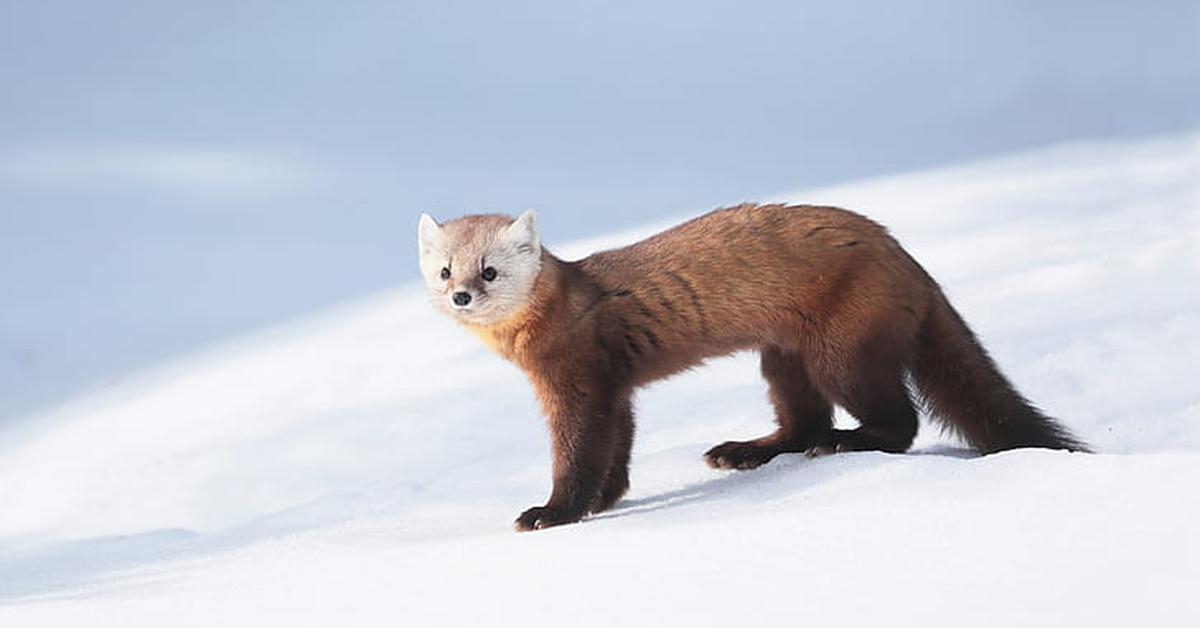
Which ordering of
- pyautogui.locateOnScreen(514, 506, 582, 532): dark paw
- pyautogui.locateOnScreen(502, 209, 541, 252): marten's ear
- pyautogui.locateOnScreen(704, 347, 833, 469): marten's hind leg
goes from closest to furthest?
pyautogui.locateOnScreen(514, 506, 582, 532): dark paw < pyautogui.locateOnScreen(502, 209, 541, 252): marten's ear < pyautogui.locateOnScreen(704, 347, 833, 469): marten's hind leg

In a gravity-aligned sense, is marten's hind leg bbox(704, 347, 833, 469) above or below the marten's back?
below

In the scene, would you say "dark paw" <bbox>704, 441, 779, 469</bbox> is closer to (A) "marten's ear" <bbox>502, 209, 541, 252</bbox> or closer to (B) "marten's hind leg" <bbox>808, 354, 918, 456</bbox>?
(B) "marten's hind leg" <bbox>808, 354, 918, 456</bbox>

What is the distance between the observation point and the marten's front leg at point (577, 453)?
152 inches

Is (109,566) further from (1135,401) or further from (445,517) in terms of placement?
(1135,401)

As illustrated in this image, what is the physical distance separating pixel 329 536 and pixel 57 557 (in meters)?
1.21

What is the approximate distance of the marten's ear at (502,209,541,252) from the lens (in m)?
3.91

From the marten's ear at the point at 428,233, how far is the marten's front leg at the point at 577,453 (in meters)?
0.45

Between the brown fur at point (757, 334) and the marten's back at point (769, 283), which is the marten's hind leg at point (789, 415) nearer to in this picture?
the brown fur at point (757, 334)

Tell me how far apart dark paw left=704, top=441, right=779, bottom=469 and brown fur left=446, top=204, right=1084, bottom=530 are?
0.13 m

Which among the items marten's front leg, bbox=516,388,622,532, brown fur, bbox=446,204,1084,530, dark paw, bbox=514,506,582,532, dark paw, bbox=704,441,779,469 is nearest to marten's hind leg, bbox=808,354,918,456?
brown fur, bbox=446,204,1084,530

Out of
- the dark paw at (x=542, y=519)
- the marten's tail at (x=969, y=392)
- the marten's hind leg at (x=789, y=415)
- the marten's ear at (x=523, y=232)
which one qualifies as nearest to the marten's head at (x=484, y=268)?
the marten's ear at (x=523, y=232)

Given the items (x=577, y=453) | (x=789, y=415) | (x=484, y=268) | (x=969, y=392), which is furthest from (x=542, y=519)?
(x=969, y=392)

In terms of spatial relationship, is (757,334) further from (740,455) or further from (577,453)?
(577,453)

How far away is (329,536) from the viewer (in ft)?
13.7
